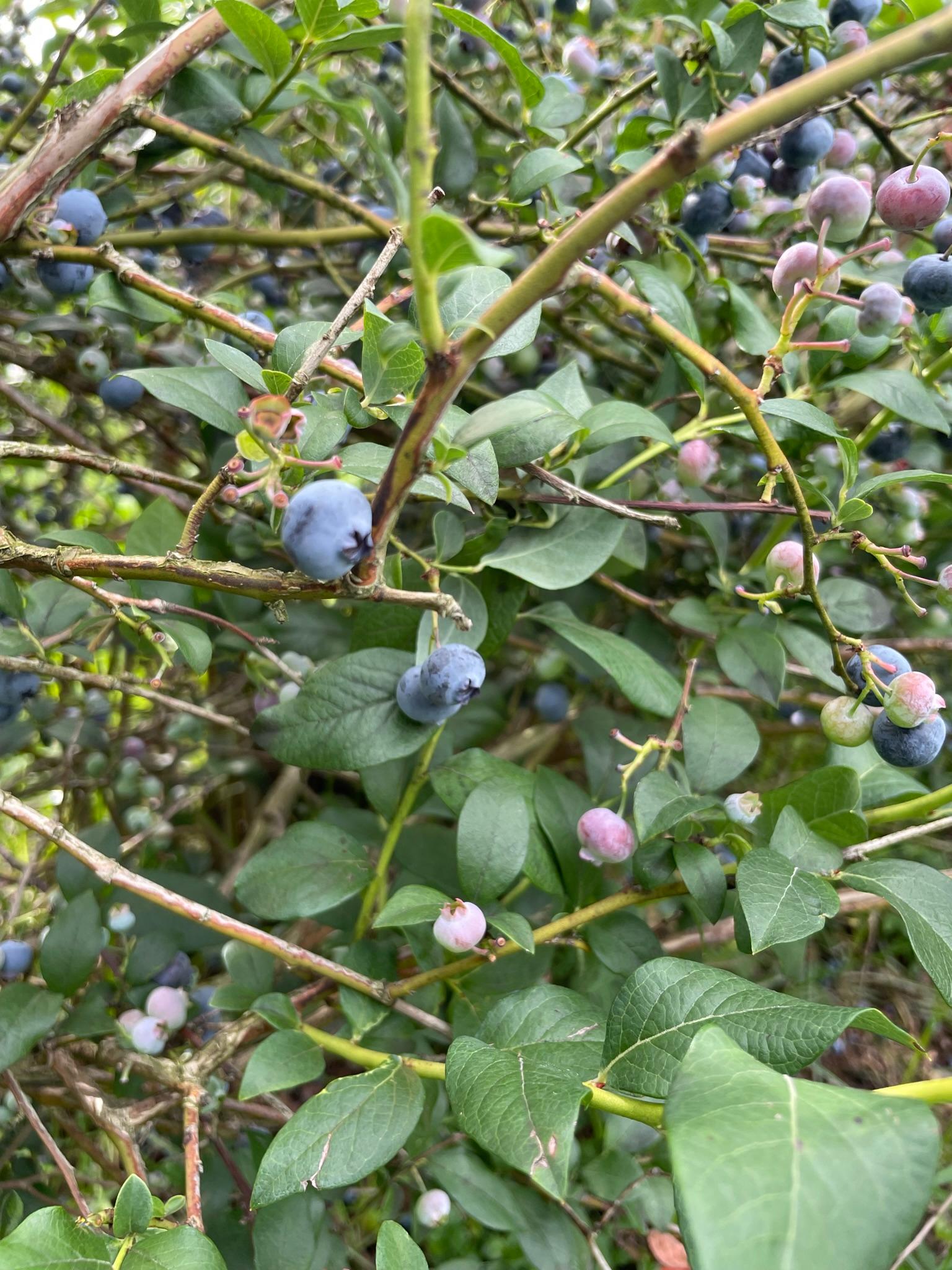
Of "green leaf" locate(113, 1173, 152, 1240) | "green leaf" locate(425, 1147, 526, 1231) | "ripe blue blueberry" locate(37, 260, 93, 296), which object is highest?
"ripe blue blueberry" locate(37, 260, 93, 296)

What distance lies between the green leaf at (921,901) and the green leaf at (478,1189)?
0.50 meters

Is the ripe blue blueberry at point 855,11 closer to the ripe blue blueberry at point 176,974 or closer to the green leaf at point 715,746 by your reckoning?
the green leaf at point 715,746

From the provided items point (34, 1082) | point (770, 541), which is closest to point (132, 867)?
point (34, 1082)

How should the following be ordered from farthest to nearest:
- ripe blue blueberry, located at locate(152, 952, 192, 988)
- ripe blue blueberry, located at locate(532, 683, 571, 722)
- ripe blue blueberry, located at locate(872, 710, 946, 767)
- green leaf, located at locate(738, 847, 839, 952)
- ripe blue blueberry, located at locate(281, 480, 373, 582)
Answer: ripe blue blueberry, located at locate(532, 683, 571, 722) → ripe blue blueberry, located at locate(152, 952, 192, 988) → ripe blue blueberry, located at locate(872, 710, 946, 767) → green leaf, located at locate(738, 847, 839, 952) → ripe blue blueberry, located at locate(281, 480, 373, 582)

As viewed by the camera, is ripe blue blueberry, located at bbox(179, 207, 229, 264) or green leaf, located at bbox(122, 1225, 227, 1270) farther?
Result: ripe blue blueberry, located at bbox(179, 207, 229, 264)

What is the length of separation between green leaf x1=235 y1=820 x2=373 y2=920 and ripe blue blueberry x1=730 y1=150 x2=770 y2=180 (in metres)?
0.93

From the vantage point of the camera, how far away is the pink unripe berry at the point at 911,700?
0.67 meters

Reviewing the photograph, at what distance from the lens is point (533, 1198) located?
0.90m

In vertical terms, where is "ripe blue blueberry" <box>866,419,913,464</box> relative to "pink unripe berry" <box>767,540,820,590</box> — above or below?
above

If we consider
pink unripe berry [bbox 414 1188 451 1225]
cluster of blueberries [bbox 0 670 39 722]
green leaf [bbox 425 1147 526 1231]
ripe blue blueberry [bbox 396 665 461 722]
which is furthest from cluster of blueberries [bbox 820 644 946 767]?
cluster of blueberries [bbox 0 670 39 722]

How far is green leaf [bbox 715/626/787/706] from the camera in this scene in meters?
0.91

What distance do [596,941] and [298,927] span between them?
642 millimetres

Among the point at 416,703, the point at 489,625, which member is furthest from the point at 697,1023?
the point at 489,625

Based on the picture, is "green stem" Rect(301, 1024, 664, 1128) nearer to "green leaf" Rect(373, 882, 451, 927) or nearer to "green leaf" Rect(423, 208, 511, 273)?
"green leaf" Rect(373, 882, 451, 927)
